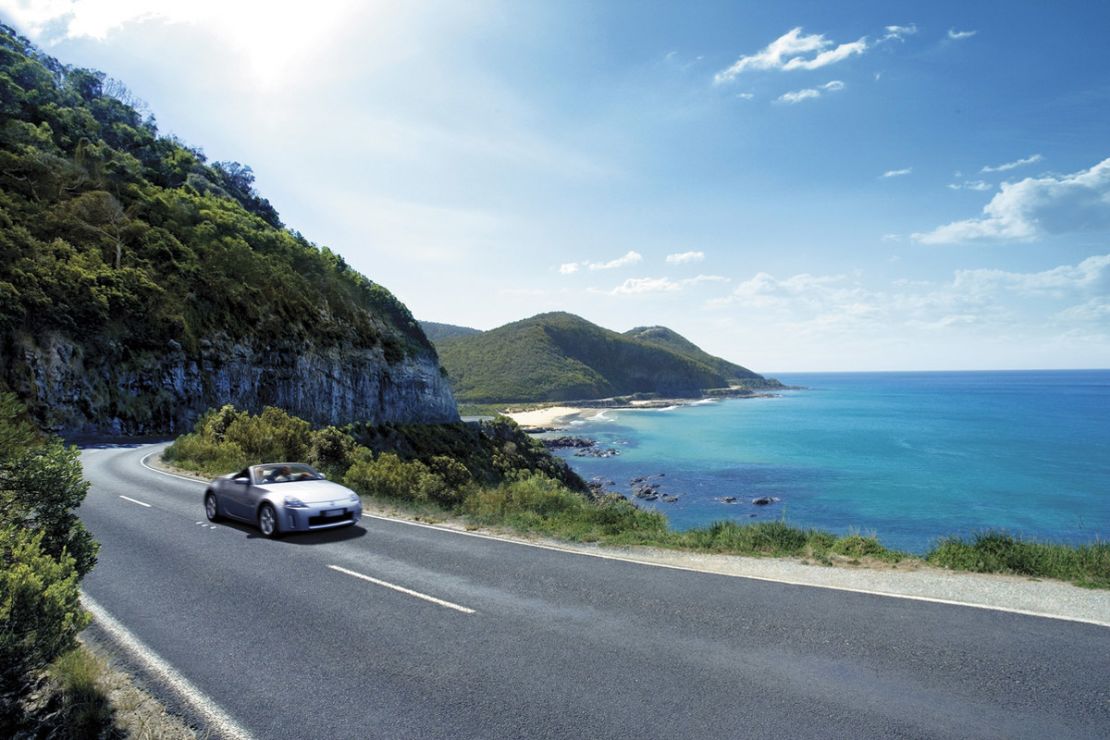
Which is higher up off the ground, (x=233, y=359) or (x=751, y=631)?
(x=233, y=359)

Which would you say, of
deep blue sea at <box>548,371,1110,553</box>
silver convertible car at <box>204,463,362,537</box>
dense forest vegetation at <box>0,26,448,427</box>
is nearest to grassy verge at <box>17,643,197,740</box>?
silver convertible car at <box>204,463,362,537</box>

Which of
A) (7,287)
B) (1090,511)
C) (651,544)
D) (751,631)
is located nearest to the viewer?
(751,631)

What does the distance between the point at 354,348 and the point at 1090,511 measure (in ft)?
220

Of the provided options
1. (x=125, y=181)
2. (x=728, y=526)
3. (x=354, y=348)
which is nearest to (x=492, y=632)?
(x=728, y=526)

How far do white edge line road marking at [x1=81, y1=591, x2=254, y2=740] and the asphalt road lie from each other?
→ 9cm

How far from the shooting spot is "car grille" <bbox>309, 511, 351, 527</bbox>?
1074 cm

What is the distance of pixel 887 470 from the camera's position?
59.2 meters

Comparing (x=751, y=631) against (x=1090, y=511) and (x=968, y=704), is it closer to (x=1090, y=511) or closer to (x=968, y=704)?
(x=968, y=704)

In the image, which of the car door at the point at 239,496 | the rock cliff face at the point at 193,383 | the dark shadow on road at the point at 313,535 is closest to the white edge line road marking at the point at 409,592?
the dark shadow on road at the point at 313,535

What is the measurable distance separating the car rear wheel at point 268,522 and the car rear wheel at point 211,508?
1983 millimetres

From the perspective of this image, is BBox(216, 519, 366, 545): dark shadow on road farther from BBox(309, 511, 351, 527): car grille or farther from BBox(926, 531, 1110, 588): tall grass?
BBox(926, 531, 1110, 588): tall grass

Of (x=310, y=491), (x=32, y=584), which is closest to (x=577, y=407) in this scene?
(x=310, y=491)

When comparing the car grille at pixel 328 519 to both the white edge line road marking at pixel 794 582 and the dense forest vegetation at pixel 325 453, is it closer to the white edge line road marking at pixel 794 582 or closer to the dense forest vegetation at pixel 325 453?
the white edge line road marking at pixel 794 582

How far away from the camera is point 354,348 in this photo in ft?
185
